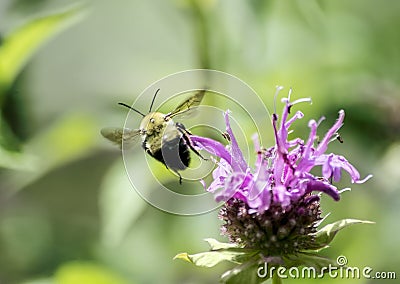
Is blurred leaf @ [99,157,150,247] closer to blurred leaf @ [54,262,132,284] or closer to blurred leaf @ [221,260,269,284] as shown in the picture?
blurred leaf @ [54,262,132,284]

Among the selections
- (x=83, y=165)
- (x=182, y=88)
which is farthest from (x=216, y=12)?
(x=83, y=165)

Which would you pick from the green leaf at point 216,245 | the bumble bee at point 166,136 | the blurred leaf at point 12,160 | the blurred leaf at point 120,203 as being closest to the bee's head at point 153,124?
the bumble bee at point 166,136

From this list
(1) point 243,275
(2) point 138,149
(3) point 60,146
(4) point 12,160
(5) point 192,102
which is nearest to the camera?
(1) point 243,275

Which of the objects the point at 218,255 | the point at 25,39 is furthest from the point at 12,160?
the point at 218,255

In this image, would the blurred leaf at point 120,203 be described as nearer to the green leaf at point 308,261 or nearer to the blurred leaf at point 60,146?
the blurred leaf at point 60,146

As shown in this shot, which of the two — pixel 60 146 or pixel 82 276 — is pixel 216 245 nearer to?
pixel 82 276

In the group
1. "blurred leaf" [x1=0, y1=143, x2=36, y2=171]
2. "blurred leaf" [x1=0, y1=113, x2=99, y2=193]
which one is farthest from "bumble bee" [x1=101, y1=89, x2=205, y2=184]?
"blurred leaf" [x1=0, y1=113, x2=99, y2=193]
